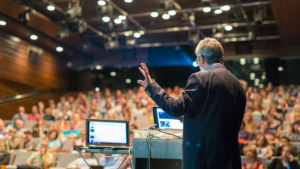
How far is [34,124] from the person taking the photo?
729 centimetres

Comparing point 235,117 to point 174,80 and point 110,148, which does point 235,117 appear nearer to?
point 110,148

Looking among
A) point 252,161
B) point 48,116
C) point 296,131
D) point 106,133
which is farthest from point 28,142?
point 296,131

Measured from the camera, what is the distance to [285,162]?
14.2 feet

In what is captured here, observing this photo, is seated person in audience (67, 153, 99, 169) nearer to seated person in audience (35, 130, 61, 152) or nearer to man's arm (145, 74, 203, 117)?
seated person in audience (35, 130, 61, 152)

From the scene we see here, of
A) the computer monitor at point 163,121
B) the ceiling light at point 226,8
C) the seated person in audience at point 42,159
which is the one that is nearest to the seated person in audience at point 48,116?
the seated person in audience at point 42,159

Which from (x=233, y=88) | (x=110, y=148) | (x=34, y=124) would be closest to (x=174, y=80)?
(x=34, y=124)

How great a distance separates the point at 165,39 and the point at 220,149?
9.23 meters

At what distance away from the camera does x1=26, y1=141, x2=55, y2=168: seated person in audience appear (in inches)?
197

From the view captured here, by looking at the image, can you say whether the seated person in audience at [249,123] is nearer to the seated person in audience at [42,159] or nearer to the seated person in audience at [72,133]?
the seated person in audience at [72,133]

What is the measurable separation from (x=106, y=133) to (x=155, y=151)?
30.2 inches

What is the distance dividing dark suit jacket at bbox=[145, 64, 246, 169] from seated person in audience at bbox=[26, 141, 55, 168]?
4028 millimetres

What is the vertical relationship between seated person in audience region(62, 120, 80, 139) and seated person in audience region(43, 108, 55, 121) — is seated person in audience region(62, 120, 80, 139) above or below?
below

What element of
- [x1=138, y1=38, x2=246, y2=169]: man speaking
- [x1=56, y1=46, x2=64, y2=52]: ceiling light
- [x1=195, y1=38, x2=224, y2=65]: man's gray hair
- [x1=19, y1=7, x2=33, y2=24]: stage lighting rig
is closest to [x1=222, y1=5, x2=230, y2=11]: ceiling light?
[x1=19, y1=7, x2=33, y2=24]: stage lighting rig

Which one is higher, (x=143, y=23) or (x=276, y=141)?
(x=143, y=23)
